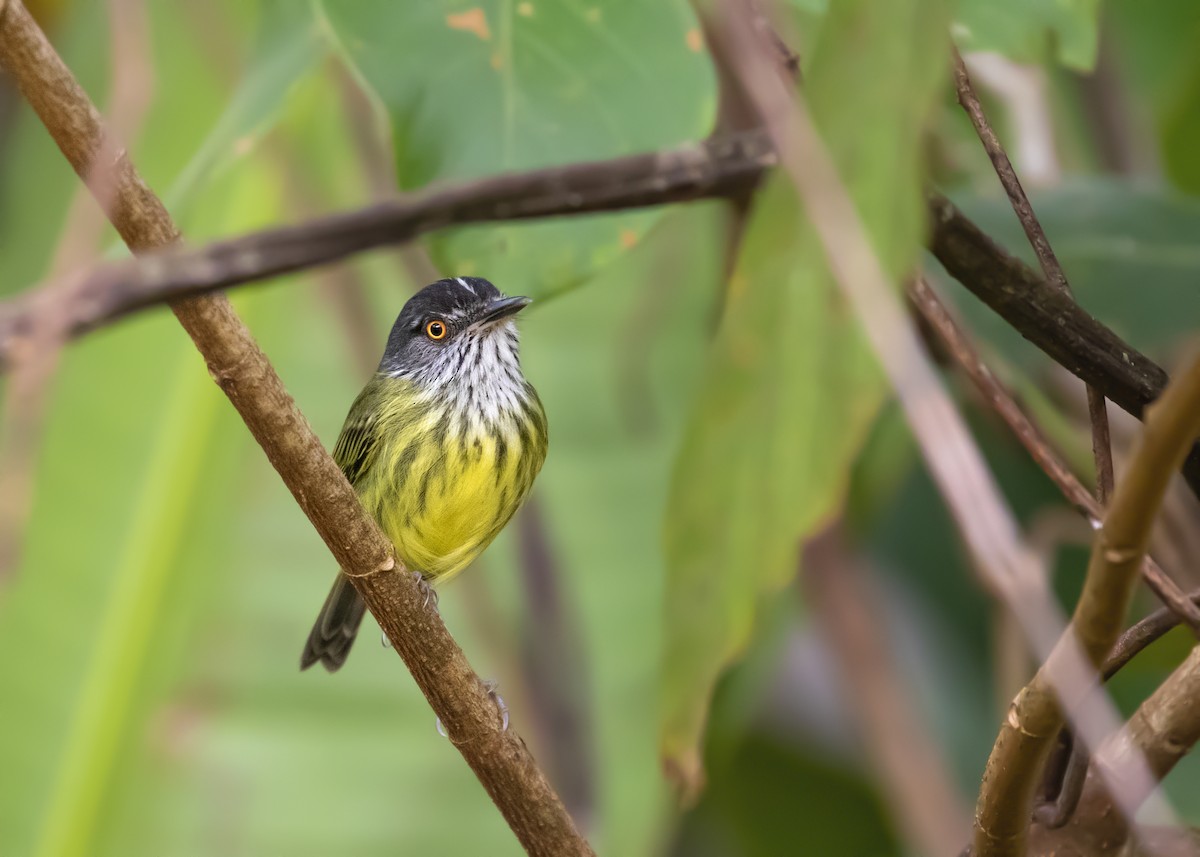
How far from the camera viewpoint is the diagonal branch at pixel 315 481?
57.1 inches

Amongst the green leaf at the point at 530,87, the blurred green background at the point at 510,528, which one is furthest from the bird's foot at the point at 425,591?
the blurred green background at the point at 510,528

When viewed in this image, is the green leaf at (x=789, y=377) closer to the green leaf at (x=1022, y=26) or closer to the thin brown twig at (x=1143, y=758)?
the thin brown twig at (x=1143, y=758)

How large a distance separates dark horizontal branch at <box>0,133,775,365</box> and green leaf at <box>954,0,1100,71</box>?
1256 millimetres

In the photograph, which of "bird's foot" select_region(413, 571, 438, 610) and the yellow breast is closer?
"bird's foot" select_region(413, 571, 438, 610)

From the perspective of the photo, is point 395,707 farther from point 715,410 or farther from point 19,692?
point 715,410

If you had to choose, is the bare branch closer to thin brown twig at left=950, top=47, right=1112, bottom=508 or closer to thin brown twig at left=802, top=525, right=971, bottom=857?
thin brown twig at left=950, top=47, right=1112, bottom=508

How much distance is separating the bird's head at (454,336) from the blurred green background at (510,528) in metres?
0.15

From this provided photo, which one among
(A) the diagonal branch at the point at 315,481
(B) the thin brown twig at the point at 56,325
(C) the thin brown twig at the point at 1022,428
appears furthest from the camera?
(C) the thin brown twig at the point at 1022,428

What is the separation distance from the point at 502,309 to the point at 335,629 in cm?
95

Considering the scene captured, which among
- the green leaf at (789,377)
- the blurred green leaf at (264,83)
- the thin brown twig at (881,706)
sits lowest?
the thin brown twig at (881,706)

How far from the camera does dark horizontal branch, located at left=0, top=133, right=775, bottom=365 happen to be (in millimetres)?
927

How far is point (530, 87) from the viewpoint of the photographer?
2350 millimetres

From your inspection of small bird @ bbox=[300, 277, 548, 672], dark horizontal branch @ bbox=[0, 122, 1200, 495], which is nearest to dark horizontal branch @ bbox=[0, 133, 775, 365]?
dark horizontal branch @ bbox=[0, 122, 1200, 495]

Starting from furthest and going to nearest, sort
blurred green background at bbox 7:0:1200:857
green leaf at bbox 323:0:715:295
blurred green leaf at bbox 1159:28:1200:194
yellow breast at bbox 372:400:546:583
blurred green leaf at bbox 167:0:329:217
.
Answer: blurred green leaf at bbox 1159:28:1200:194
yellow breast at bbox 372:400:546:583
blurred green background at bbox 7:0:1200:857
blurred green leaf at bbox 167:0:329:217
green leaf at bbox 323:0:715:295
